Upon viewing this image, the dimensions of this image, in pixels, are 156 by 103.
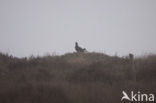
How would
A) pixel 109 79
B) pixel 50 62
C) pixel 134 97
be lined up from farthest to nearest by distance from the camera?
pixel 50 62, pixel 109 79, pixel 134 97

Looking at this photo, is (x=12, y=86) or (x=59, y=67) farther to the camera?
(x=59, y=67)

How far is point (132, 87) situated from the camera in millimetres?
7992

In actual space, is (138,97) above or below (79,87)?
below

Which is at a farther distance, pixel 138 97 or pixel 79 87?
pixel 79 87

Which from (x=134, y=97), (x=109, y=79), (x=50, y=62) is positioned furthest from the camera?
(x=50, y=62)

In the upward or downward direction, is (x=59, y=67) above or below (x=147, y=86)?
above

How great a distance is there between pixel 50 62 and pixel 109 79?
6.20 meters

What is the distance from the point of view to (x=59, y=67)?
13578mm

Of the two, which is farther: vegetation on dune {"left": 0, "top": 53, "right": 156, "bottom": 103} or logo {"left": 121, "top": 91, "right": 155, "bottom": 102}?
logo {"left": 121, "top": 91, "right": 155, "bottom": 102}

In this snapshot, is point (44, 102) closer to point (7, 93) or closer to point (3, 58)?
point (7, 93)

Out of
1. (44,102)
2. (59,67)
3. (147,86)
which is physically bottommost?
(44,102)

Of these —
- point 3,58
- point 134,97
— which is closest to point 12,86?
point 134,97

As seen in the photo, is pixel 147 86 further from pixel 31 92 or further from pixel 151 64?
pixel 31 92

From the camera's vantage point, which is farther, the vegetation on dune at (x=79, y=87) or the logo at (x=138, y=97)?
the logo at (x=138, y=97)
